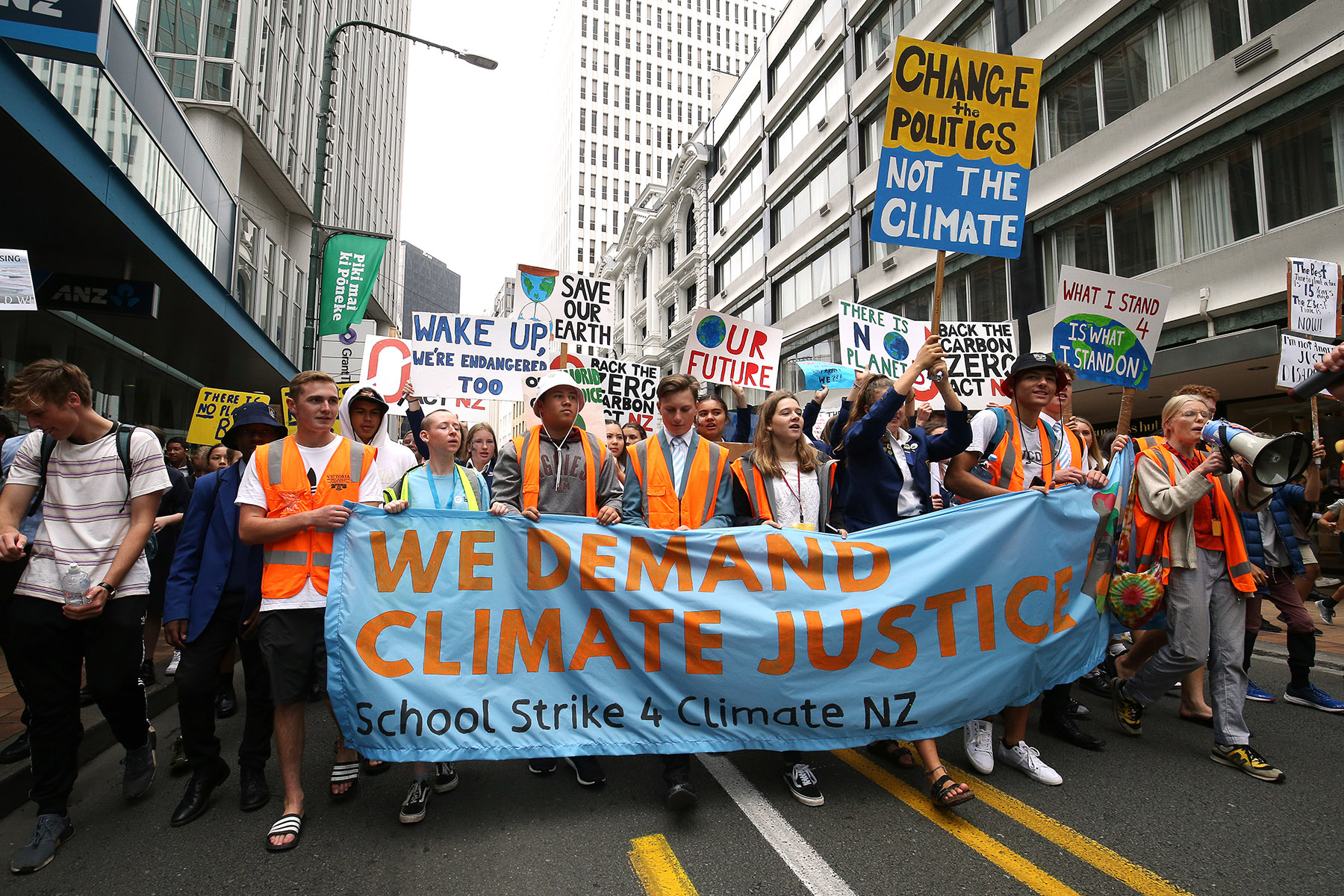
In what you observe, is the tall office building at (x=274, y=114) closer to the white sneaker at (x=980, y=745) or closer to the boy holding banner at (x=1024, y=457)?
the boy holding banner at (x=1024, y=457)

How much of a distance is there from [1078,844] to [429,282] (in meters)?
127

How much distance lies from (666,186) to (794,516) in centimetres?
4764

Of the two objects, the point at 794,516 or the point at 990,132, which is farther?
the point at 990,132

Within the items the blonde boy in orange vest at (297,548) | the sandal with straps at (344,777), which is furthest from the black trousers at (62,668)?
the sandal with straps at (344,777)

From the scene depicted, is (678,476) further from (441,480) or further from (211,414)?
(211,414)

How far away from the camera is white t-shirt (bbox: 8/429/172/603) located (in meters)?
3.18

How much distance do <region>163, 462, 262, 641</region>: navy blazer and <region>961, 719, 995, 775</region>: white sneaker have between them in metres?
3.72

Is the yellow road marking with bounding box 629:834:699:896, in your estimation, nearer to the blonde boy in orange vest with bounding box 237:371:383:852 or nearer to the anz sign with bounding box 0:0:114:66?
the blonde boy in orange vest with bounding box 237:371:383:852

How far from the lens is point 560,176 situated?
88438 mm

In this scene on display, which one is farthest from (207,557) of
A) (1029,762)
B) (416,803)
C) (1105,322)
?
(1105,322)

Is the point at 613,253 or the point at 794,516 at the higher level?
the point at 613,253

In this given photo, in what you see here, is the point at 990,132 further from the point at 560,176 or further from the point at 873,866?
the point at 560,176

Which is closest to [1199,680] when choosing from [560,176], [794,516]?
[794,516]

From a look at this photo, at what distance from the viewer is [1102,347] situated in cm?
674
